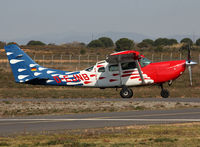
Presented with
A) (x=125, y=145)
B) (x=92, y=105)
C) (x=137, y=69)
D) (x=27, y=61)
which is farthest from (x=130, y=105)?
(x=125, y=145)

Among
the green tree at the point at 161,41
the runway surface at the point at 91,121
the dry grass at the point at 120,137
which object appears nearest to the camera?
the dry grass at the point at 120,137

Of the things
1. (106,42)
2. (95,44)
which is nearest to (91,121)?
(95,44)

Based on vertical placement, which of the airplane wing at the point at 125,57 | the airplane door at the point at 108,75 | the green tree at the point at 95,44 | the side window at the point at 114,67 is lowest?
the airplane door at the point at 108,75

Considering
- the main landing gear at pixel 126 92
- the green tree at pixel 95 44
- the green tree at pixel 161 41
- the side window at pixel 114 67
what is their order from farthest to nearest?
1. the green tree at pixel 161 41
2. the green tree at pixel 95 44
3. the main landing gear at pixel 126 92
4. the side window at pixel 114 67

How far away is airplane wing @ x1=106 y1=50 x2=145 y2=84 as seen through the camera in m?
26.5

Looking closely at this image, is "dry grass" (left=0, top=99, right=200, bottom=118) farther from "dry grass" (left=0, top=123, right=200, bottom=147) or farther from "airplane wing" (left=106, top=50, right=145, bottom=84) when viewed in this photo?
"dry grass" (left=0, top=123, right=200, bottom=147)

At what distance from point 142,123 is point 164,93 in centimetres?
1284

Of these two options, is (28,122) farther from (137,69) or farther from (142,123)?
(137,69)

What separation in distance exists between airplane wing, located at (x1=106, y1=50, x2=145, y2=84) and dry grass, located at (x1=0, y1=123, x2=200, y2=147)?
40.4 feet

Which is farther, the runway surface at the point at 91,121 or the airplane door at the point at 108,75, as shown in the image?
the airplane door at the point at 108,75

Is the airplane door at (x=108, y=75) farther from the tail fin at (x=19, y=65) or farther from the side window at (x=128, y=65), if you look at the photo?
the tail fin at (x=19, y=65)

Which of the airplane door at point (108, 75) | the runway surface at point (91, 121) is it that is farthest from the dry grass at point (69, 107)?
the airplane door at point (108, 75)

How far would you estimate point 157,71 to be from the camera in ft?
90.1

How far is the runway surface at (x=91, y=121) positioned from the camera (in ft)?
48.3
